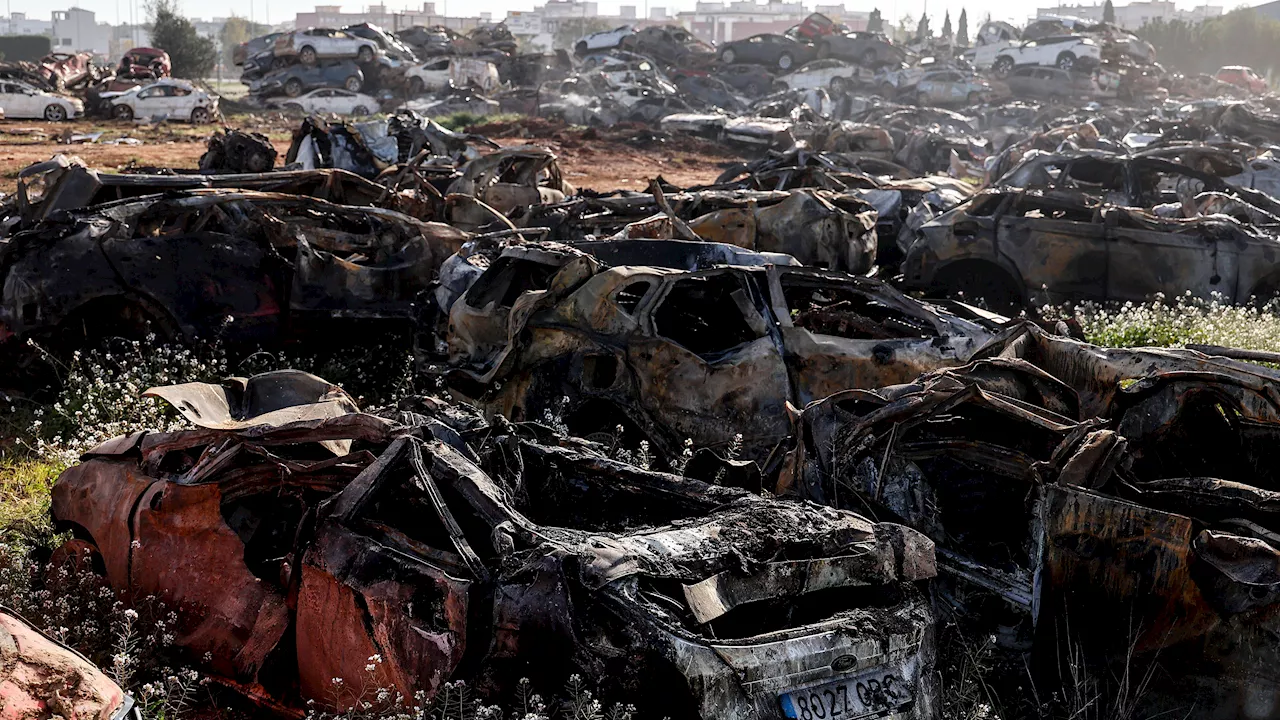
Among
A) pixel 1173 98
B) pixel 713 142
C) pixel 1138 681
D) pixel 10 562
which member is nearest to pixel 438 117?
pixel 713 142

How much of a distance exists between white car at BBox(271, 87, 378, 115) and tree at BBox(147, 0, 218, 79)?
48.7ft

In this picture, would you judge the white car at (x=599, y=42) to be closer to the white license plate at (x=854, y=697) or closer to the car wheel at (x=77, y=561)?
the car wheel at (x=77, y=561)

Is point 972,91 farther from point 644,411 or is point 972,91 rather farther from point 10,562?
point 10,562

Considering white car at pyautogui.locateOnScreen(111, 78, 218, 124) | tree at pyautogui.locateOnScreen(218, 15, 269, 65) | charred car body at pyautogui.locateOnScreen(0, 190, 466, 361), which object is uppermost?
tree at pyautogui.locateOnScreen(218, 15, 269, 65)

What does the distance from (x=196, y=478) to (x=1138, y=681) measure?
3.76 m

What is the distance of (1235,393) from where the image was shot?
526cm

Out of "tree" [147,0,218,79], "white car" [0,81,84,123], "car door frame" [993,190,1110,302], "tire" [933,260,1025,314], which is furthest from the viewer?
"tree" [147,0,218,79]

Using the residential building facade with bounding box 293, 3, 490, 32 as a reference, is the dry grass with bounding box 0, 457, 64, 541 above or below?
below

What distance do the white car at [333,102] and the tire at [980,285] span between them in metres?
26.0

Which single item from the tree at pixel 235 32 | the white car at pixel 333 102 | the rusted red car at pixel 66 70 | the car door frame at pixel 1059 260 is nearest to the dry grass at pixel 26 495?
the car door frame at pixel 1059 260

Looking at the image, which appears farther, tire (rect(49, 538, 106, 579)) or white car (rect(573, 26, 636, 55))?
white car (rect(573, 26, 636, 55))

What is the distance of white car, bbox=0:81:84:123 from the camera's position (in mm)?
29953

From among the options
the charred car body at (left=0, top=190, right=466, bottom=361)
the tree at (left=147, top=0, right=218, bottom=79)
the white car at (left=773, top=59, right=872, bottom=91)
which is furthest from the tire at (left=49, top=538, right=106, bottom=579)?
the tree at (left=147, top=0, right=218, bottom=79)

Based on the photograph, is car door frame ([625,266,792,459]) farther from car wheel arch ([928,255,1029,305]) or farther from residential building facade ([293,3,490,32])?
residential building facade ([293,3,490,32])
